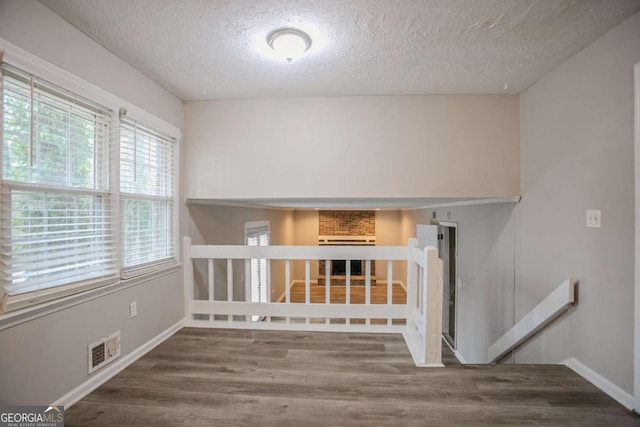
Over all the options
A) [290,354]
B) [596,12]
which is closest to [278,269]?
[290,354]

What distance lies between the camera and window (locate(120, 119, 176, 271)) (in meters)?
2.12

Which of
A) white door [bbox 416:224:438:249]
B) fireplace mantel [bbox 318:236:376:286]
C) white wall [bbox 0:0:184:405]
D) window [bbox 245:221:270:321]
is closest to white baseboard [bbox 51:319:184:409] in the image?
white wall [bbox 0:0:184:405]

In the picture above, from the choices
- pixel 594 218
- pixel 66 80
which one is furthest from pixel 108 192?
pixel 594 218

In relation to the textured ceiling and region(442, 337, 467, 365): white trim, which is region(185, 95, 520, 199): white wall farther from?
region(442, 337, 467, 365): white trim

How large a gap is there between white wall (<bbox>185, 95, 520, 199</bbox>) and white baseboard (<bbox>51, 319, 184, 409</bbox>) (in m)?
1.34

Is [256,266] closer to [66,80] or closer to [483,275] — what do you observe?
[483,275]

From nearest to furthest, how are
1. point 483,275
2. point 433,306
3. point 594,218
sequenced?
point 594,218 < point 433,306 < point 483,275

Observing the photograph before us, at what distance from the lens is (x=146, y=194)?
2332 millimetres

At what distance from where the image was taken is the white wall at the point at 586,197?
1709 millimetres

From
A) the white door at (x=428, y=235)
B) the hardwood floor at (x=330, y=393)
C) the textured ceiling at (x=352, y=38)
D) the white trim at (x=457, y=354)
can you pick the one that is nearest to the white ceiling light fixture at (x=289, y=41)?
the textured ceiling at (x=352, y=38)

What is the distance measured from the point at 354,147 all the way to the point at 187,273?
2077mm

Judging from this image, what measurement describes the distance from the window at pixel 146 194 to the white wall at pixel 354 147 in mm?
280

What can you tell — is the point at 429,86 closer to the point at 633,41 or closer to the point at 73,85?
the point at 633,41

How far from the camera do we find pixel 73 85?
66.6 inches
